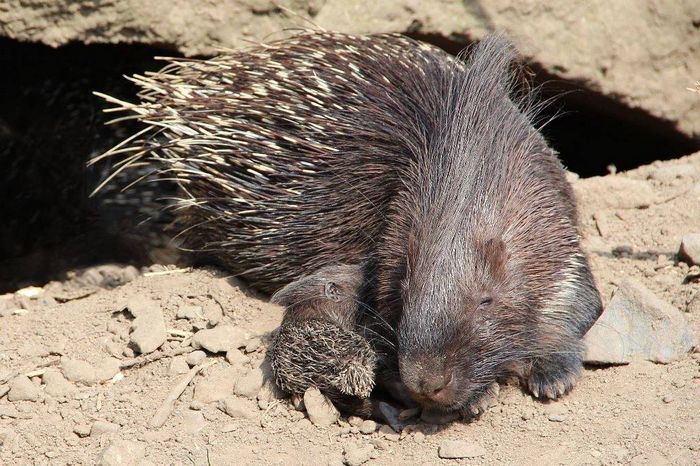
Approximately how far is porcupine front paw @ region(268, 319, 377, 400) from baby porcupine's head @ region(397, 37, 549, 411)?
32 centimetres

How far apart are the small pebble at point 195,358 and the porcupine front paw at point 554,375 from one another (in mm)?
1318

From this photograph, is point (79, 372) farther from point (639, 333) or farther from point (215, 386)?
point (639, 333)

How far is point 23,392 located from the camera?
3.58 metres

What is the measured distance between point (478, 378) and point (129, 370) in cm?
148

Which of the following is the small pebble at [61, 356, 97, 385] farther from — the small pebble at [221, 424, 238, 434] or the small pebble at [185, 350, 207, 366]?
the small pebble at [221, 424, 238, 434]

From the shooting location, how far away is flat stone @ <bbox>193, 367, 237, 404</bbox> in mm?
3541

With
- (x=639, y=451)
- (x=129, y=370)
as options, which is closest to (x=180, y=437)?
(x=129, y=370)

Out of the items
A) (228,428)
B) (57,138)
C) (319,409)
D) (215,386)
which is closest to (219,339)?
(215,386)

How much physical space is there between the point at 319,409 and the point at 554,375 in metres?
0.89

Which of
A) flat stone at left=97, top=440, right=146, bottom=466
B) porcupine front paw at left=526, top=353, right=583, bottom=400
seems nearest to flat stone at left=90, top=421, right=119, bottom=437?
flat stone at left=97, top=440, right=146, bottom=466

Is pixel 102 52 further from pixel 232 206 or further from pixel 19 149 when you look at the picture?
pixel 232 206

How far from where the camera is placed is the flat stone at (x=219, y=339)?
12.3 feet

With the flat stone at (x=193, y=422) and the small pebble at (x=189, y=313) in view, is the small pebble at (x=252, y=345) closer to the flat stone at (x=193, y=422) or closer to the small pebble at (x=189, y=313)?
the small pebble at (x=189, y=313)

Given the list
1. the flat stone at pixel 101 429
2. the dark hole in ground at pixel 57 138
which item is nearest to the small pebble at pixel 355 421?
the flat stone at pixel 101 429
